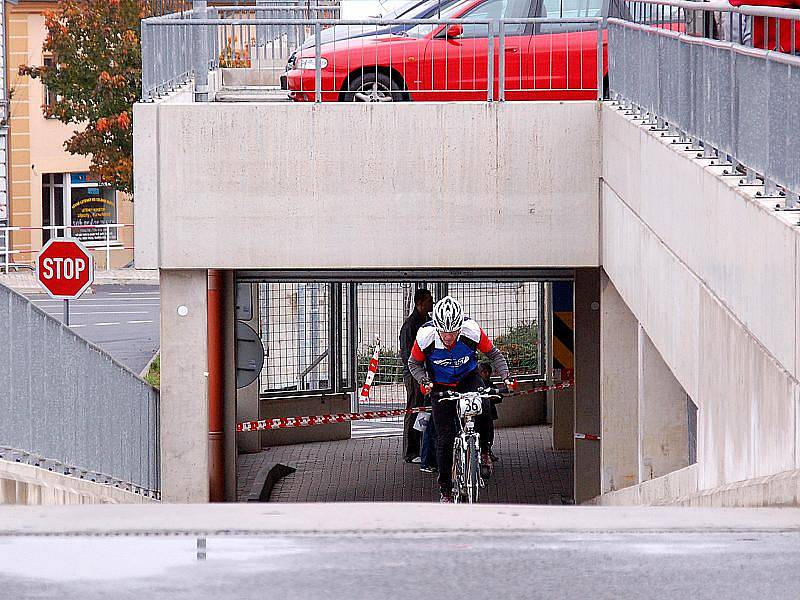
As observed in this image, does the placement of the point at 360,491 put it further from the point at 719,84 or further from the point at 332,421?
the point at 719,84

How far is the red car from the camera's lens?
45.7 feet

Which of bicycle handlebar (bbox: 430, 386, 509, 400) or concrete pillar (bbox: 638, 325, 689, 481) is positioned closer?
concrete pillar (bbox: 638, 325, 689, 481)

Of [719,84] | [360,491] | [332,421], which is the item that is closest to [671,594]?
[719,84]

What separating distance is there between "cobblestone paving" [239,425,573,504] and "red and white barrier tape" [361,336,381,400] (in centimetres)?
86

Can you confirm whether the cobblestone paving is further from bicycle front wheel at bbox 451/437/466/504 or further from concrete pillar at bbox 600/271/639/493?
bicycle front wheel at bbox 451/437/466/504

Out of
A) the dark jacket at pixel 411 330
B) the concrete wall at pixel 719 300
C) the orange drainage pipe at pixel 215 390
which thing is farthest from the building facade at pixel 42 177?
the concrete wall at pixel 719 300

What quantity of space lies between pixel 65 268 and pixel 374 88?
19.6 ft

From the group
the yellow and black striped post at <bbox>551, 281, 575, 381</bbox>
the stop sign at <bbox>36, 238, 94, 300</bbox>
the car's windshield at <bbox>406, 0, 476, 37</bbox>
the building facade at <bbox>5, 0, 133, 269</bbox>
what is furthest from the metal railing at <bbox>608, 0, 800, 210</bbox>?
the building facade at <bbox>5, 0, 133, 269</bbox>

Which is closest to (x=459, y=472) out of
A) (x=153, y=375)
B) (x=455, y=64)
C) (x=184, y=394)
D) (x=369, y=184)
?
(x=369, y=184)

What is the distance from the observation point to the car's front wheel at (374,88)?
567 inches

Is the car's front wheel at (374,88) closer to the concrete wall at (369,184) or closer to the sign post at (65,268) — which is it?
the concrete wall at (369,184)

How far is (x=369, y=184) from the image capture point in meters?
13.6

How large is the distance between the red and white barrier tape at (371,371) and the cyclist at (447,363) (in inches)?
250

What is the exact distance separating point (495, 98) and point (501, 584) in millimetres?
9739
